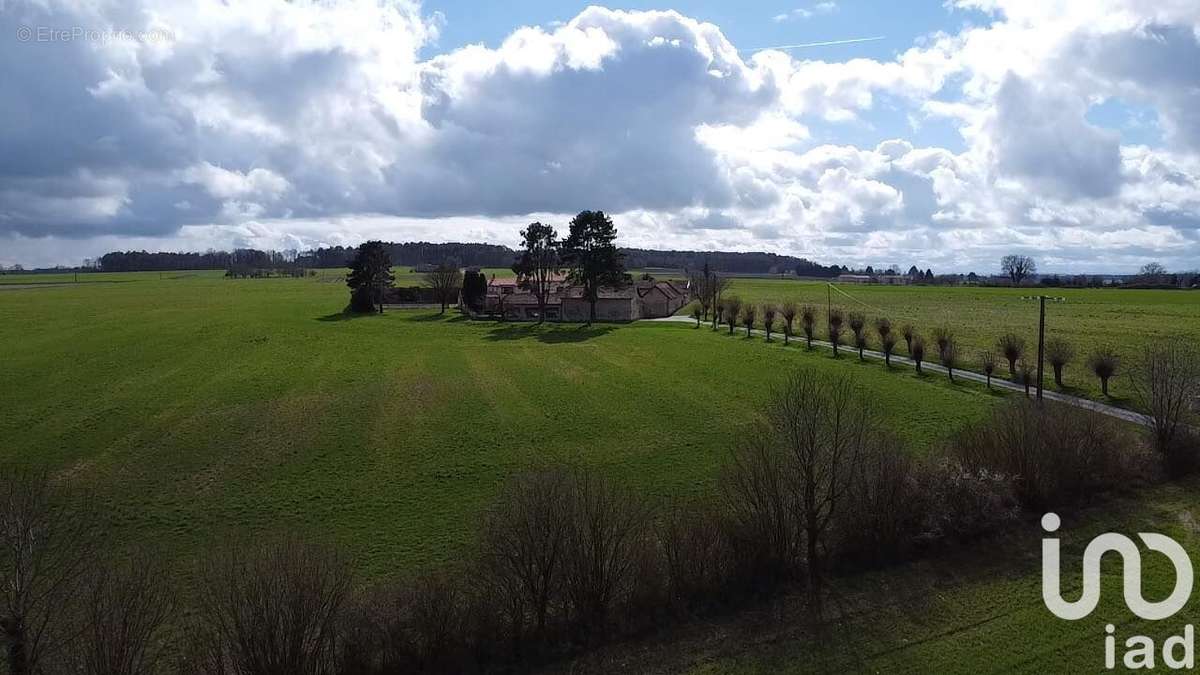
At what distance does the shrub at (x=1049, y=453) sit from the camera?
25.1 metres

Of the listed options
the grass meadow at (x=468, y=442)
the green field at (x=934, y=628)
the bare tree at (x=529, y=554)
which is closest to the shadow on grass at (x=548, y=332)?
the grass meadow at (x=468, y=442)

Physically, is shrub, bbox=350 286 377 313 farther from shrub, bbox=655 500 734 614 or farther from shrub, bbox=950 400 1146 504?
shrub, bbox=950 400 1146 504

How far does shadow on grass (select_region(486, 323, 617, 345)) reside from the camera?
68.8 m

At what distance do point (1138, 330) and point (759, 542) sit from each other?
6363 cm

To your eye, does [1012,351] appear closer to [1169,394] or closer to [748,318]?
[1169,394]

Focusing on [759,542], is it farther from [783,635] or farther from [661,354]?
[661,354]

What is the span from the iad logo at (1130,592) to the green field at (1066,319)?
756 inches

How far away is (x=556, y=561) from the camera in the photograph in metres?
18.2

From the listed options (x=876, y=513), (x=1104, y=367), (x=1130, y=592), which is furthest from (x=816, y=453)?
(x=1104, y=367)

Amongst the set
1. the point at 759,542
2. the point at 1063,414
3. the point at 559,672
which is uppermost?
the point at 1063,414

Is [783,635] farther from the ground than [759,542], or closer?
closer

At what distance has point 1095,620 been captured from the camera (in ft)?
61.1

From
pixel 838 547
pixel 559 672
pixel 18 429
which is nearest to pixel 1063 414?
pixel 838 547

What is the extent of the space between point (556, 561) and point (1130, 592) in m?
16.9
